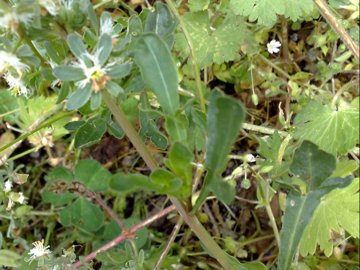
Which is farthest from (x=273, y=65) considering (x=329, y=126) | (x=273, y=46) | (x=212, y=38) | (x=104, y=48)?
(x=104, y=48)

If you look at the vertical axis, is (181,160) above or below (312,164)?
above

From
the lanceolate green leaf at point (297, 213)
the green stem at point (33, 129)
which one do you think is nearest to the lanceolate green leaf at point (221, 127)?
the lanceolate green leaf at point (297, 213)

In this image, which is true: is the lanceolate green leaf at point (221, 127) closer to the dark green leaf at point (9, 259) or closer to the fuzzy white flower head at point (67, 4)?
the fuzzy white flower head at point (67, 4)

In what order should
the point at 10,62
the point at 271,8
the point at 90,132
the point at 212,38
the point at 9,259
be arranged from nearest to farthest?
the point at 10,62, the point at 9,259, the point at 90,132, the point at 271,8, the point at 212,38

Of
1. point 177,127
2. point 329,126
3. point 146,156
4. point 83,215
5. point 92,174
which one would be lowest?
point 83,215

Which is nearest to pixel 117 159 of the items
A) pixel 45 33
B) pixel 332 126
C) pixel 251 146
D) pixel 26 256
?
pixel 251 146

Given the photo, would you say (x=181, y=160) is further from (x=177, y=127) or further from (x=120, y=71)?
(x=120, y=71)

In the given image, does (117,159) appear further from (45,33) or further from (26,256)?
(45,33)

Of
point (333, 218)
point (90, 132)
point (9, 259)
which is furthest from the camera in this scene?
point (333, 218)
